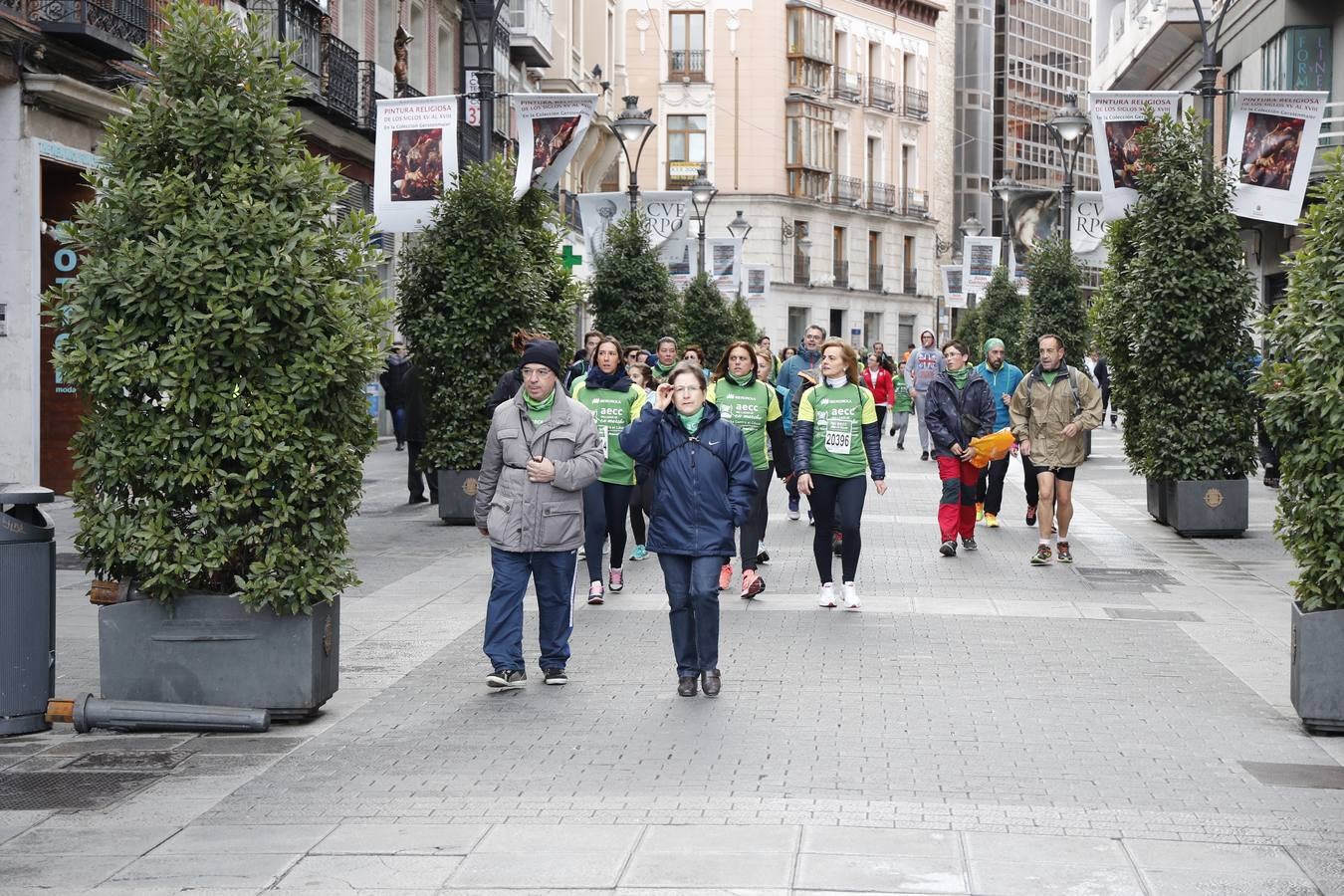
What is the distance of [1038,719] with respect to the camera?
8.48 metres

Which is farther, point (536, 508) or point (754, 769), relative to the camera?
point (536, 508)

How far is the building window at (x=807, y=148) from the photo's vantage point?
71.9m

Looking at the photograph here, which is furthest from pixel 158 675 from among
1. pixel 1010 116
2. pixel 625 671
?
pixel 1010 116

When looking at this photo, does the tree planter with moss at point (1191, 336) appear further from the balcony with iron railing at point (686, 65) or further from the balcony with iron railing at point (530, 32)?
the balcony with iron railing at point (686, 65)

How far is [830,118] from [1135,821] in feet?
227

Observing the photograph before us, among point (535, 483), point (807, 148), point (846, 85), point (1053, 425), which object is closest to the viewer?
point (535, 483)

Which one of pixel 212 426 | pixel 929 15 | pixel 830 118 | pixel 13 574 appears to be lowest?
pixel 13 574

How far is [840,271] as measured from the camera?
74562 mm

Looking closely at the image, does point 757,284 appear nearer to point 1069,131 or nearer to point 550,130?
point 1069,131

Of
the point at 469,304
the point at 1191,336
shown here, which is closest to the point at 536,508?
the point at 469,304

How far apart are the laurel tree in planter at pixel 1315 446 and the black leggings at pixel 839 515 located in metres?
3.88

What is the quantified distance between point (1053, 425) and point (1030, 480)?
235 centimetres

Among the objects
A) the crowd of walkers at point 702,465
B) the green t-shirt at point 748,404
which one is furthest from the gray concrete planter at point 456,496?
the green t-shirt at point 748,404

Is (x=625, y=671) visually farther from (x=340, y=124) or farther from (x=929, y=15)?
(x=929, y=15)
